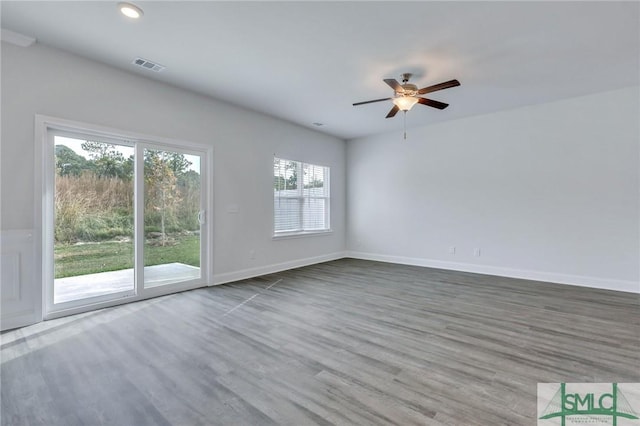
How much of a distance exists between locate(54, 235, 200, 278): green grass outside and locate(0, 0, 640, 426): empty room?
26 millimetres

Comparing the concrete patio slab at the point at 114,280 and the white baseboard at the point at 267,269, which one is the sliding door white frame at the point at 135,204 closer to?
the concrete patio slab at the point at 114,280

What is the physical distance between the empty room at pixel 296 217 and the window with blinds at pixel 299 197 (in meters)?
0.08

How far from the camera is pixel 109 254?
142 inches

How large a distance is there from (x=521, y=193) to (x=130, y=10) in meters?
5.76

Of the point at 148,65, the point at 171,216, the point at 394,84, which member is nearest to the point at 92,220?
the point at 171,216

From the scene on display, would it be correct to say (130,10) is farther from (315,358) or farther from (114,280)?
(315,358)

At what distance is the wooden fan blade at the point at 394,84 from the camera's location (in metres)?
3.23

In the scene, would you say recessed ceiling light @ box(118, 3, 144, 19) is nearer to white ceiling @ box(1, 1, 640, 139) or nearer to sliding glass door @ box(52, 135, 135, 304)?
white ceiling @ box(1, 1, 640, 139)

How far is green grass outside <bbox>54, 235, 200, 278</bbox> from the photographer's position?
3.30 metres

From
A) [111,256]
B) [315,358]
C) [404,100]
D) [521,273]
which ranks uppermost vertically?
[404,100]

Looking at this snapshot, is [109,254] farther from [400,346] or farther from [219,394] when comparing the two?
[400,346]

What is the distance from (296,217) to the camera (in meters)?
6.15

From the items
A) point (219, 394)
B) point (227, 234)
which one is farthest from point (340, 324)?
point (227, 234)

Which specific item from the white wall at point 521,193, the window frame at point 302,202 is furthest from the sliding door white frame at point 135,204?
the white wall at point 521,193
